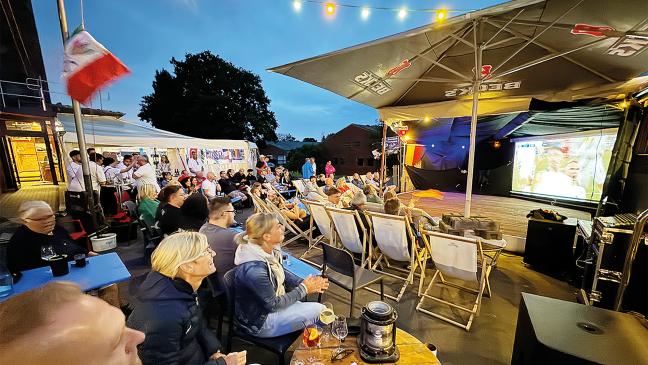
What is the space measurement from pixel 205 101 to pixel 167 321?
26.0 metres

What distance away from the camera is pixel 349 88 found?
4.27 metres

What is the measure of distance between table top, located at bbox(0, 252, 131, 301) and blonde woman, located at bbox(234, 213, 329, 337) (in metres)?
1.23

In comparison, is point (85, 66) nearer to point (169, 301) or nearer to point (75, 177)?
point (75, 177)

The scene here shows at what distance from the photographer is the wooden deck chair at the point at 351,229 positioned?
12.2 ft

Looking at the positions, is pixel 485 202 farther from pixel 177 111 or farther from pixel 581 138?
pixel 177 111

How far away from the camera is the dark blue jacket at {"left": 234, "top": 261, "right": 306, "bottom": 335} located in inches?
68.7

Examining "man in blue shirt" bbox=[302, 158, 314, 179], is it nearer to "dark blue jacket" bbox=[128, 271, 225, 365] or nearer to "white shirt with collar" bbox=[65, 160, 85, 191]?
"white shirt with collar" bbox=[65, 160, 85, 191]

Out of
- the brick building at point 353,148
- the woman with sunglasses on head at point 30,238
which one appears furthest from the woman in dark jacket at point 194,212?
the brick building at point 353,148

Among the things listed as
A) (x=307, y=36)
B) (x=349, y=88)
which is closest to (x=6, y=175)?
(x=349, y=88)

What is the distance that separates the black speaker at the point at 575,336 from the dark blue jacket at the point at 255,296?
157cm

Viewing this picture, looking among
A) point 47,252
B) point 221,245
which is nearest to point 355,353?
point 221,245

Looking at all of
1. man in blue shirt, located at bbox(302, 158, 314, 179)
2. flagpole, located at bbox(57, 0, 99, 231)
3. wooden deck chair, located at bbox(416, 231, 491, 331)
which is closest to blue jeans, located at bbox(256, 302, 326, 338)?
wooden deck chair, located at bbox(416, 231, 491, 331)

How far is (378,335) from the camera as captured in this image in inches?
55.9

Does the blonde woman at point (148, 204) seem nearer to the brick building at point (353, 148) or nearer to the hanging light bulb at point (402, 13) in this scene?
the hanging light bulb at point (402, 13)
